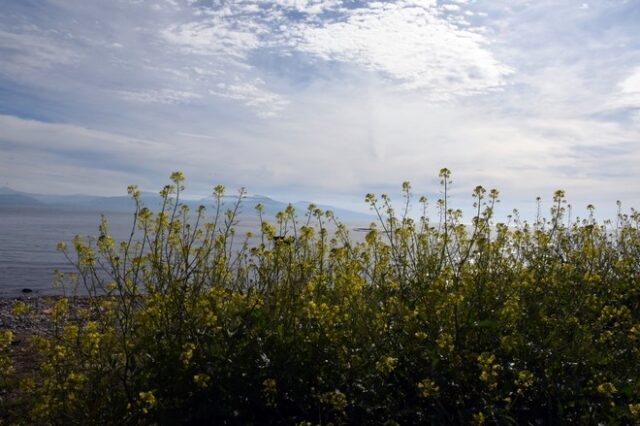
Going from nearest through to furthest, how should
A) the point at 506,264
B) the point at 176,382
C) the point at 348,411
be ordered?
the point at 348,411 → the point at 176,382 → the point at 506,264

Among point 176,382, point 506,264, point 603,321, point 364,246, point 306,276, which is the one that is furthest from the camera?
point 364,246

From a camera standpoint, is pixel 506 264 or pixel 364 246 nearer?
pixel 506 264

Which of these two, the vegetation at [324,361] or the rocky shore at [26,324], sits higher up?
the vegetation at [324,361]

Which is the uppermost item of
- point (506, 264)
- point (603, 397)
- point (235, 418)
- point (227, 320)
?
point (506, 264)

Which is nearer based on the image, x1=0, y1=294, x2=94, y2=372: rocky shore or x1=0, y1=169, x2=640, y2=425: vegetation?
x1=0, y1=169, x2=640, y2=425: vegetation

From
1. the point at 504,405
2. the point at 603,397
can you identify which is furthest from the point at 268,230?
the point at 603,397

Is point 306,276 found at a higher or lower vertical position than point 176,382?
higher

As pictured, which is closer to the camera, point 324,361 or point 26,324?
point 324,361

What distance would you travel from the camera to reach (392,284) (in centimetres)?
506

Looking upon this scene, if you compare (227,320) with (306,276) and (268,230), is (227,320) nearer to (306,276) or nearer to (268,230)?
(268,230)

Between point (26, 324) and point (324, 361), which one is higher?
point (324, 361)

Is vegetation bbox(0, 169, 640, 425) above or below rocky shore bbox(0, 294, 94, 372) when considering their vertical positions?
above

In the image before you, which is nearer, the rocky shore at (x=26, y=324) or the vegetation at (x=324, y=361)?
the vegetation at (x=324, y=361)

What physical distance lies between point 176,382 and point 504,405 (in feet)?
7.23
